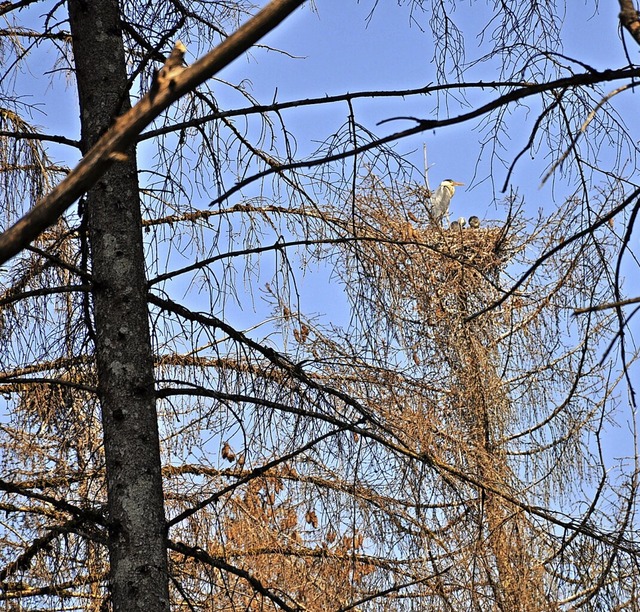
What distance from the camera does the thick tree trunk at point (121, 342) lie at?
10.0ft

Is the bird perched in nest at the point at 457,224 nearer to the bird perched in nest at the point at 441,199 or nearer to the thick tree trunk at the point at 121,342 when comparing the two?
the bird perched in nest at the point at 441,199

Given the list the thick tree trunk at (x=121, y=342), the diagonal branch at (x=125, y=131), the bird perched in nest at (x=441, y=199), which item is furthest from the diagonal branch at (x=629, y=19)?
the bird perched in nest at (x=441, y=199)

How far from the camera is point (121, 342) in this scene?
10.8 feet

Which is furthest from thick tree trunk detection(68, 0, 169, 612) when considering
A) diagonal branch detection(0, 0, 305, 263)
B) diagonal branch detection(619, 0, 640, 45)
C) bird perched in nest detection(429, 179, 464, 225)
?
bird perched in nest detection(429, 179, 464, 225)

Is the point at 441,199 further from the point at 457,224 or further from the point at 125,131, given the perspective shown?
the point at 125,131

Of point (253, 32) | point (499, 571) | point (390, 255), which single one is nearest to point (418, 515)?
point (390, 255)

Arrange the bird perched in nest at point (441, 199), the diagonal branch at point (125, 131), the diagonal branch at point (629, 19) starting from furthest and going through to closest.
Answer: the bird perched in nest at point (441, 199), the diagonal branch at point (629, 19), the diagonal branch at point (125, 131)

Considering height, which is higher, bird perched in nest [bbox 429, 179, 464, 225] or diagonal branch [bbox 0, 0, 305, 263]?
bird perched in nest [bbox 429, 179, 464, 225]

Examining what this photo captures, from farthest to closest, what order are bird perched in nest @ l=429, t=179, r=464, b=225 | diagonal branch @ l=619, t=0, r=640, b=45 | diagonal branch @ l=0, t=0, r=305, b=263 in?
bird perched in nest @ l=429, t=179, r=464, b=225 < diagonal branch @ l=619, t=0, r=640, b=45 < diagonal branch @ l=0, t=0, r=305, b=263

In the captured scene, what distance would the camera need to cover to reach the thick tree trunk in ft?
10.0

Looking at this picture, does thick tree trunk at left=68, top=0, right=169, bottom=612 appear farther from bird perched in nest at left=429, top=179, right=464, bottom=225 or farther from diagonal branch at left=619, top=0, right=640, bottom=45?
bird perched in nest at left=429, top=179, right=464, bottom=225

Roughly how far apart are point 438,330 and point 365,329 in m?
4.36

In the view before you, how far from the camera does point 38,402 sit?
173 inches

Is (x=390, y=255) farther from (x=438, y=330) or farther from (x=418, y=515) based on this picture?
(x=438, y=330)
